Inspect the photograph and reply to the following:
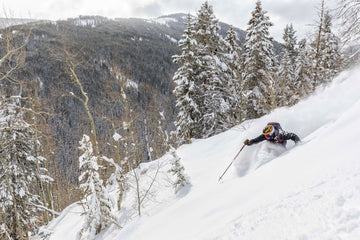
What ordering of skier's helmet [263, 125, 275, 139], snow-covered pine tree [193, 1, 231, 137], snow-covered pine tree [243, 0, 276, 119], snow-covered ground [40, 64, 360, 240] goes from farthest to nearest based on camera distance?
snow-covered pine tree [243, 0, 276, 119], snow-covered pine tree [193, 1, 231, 137], skier's helmet [263, 125, 275, 139], snow-covered ground [40, 64, 360, 240]

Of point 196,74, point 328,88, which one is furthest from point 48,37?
point 328,88

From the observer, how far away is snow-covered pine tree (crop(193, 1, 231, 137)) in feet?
54.3

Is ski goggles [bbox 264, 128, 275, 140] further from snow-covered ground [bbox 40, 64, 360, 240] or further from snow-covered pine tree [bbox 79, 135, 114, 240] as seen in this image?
snow-covered pine tree [bbox 79, 135, 114, 240]

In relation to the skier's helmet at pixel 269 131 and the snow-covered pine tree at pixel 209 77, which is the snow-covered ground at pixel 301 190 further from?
the snow-covered pine tree at pixel 209 77

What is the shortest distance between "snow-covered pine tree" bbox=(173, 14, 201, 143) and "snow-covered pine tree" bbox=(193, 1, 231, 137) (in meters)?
0.41

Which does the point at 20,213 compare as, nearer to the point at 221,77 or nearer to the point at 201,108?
the point at 201,108

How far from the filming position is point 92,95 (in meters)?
119

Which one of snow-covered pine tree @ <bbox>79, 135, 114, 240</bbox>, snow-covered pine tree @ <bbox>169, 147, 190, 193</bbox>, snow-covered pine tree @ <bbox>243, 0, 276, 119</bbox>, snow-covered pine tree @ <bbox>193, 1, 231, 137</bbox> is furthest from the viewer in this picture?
snow-covered pine tree @ <bbox>243, 0, 276, 119</bbox>

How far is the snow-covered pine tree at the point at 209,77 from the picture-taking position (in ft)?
54.3

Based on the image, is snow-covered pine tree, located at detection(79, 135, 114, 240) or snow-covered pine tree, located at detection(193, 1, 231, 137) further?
snow-covered pine tree, located at detection(193, 1, 231, 137)

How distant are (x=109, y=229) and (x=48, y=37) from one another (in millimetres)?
190356

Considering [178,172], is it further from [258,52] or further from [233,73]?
[258,52]

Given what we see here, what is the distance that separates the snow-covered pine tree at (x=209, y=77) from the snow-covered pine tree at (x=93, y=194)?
9689mm

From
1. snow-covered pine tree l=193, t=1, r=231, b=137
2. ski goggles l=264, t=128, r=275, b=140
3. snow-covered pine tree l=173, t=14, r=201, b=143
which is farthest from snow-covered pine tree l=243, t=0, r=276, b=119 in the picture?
ski goggles l=264, t=128, r=275, b=140
